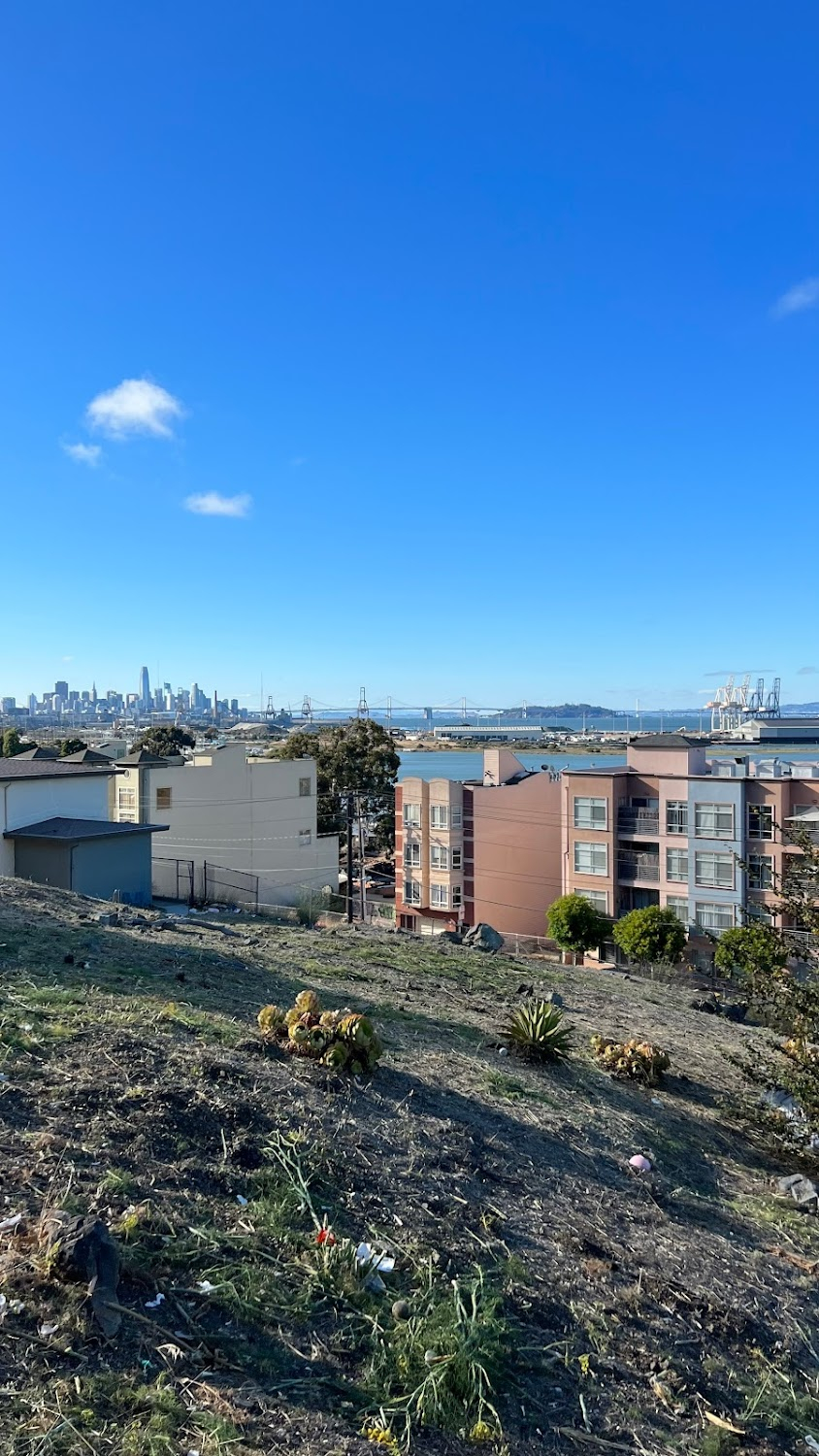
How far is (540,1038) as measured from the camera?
8133 mm

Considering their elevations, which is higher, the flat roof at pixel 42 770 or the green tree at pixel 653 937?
the flat roof at pixel 42 770

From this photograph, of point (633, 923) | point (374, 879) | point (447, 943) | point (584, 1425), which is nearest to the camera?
point (584, 1425)

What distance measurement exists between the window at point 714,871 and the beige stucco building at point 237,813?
15808 mm

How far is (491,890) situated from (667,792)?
10.8 meters

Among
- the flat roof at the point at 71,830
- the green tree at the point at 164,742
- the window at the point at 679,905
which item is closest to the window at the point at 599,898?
the window at the point at 679,905

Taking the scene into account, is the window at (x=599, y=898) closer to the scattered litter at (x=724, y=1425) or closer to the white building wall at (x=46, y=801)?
the white building wall at (x=46, y=801)

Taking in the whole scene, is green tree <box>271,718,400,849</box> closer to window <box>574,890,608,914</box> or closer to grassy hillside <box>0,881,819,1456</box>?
window <box>574,890,608,914</box>

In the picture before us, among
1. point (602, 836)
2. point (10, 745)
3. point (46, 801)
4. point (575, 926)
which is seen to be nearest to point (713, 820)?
point (602, 836)

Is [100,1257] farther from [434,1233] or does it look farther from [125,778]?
[125,778]

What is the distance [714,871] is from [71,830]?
25.1 m

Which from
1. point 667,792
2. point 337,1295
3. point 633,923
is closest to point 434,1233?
point 337,1295

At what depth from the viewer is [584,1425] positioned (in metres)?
3.39

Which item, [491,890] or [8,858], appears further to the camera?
[491,890]

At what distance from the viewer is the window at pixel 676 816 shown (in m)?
35.0
